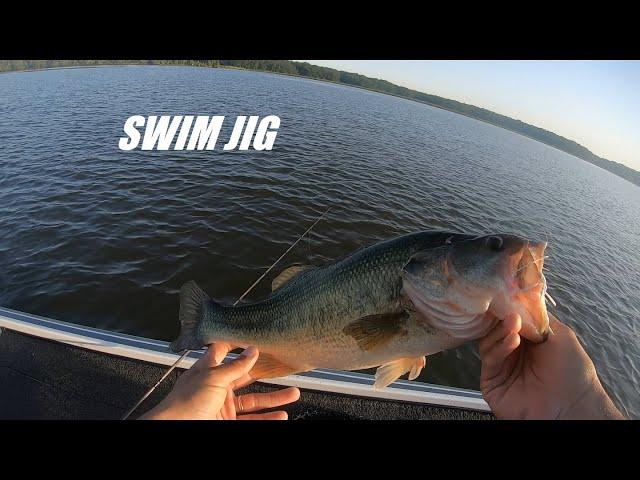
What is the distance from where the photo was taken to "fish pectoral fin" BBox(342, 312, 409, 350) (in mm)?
2512

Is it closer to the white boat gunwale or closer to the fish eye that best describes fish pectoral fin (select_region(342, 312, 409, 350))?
the fish eye

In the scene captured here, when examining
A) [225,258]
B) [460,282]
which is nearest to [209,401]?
[460,282]

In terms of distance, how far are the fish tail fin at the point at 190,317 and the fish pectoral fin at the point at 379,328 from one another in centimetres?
168

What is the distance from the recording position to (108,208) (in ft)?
35.1

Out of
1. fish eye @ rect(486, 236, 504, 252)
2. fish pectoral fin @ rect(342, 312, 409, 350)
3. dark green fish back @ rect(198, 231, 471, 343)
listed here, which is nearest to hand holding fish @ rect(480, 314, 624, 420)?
fish eye @ rect(486, 236, 504, 252)

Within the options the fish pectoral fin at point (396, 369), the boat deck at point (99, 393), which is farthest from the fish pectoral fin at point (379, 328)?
the boat deck at point (99, 393)

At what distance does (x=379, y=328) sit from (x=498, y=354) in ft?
2.95

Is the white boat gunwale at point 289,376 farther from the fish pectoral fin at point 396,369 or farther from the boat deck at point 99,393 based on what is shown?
the fish pectoral fin at point 396,369

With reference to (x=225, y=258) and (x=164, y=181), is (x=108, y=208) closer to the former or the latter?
(x=164, y=181)

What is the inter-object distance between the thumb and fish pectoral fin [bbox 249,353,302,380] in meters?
0.35

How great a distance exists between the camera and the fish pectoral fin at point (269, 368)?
2.92 metres

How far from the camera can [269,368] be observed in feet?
9.68

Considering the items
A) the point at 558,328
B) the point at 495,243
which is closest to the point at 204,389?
the point at 495,243

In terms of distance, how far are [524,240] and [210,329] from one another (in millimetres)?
2814
